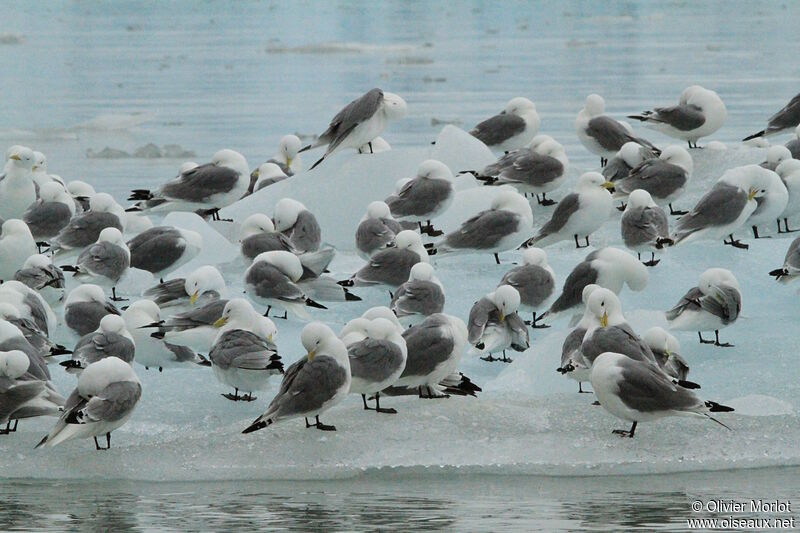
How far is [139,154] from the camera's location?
17.0 meters

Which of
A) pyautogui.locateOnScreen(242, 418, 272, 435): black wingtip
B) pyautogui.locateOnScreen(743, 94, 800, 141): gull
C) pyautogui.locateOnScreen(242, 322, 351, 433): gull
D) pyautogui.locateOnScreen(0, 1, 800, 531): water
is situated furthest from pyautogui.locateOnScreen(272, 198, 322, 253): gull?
pyautogui.locateOnScreen(743, 94, 800, 141): gull

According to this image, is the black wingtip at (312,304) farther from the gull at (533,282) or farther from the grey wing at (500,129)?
the grey wing at (500,129)

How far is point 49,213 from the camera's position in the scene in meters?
10.5

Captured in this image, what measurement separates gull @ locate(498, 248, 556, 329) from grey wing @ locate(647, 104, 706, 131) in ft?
13.0

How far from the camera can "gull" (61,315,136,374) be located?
7.24m

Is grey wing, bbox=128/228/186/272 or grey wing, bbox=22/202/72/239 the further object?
grey wing, bbox=22/202/72/239

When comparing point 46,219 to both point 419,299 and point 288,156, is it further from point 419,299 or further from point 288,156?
point 419,299

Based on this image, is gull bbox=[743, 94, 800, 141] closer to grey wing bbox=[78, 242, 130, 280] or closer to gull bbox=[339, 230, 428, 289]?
gull bbox=[339, 230, 428, 289]

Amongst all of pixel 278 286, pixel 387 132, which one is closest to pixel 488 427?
pixel 278 286

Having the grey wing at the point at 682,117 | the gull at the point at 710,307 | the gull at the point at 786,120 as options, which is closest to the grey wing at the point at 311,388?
the gull at the point at 710,307

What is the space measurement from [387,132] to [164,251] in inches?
388

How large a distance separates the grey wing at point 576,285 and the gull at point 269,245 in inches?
60.5

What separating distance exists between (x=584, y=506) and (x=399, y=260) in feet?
11.5

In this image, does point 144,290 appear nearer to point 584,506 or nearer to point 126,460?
point 126,460
